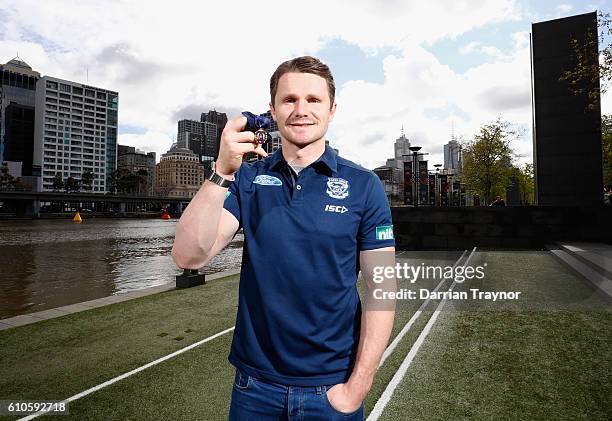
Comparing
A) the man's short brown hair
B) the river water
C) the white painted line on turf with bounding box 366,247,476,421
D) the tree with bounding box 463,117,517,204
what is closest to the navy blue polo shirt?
the man's short brown hair

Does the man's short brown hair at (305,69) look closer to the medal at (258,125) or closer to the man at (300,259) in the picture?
the man at (300,259)

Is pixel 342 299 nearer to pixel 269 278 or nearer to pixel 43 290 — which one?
pixel 269 278

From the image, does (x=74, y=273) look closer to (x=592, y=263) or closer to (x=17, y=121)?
(x=592, y=263)

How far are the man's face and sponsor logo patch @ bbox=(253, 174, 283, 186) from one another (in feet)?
0.67

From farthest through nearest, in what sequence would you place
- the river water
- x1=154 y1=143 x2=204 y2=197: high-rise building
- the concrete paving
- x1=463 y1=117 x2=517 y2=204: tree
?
1. x1=154 y1=143 x2=204 y2=197: high-rise building
2. x1=463 y1=117 x2=517 y2=204: tree
3. the river water
4. the concrete paving

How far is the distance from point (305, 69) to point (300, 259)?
2.95 feet

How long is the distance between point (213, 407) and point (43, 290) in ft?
34.9

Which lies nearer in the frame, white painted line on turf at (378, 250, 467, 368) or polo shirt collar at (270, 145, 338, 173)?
polo shirt collar at (270, 145, 338, 173)

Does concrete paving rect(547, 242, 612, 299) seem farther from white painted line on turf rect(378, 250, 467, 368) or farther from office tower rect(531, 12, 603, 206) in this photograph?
office tower rect(531, 12, 603, 206)

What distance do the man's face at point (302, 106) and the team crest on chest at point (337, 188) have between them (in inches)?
8.8

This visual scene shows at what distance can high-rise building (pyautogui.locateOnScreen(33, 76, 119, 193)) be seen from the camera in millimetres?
159000

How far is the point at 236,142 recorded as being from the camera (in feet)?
5.21

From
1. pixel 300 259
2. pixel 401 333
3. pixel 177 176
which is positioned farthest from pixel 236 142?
pixel 177 176

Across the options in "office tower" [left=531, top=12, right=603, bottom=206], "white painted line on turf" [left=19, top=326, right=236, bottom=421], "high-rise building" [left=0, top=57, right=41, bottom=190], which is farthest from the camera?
"high-rise building" [left=0, top=57, right=41, bottom=190]
